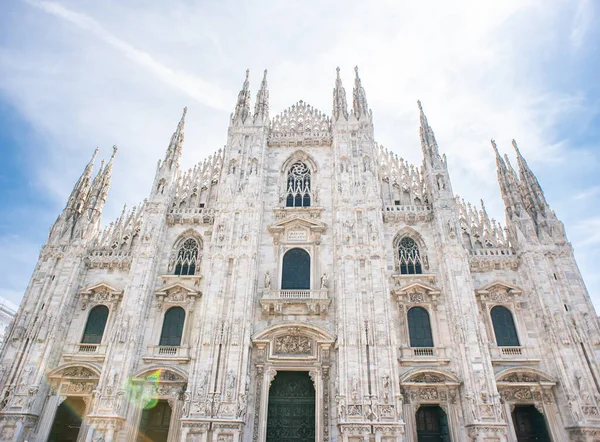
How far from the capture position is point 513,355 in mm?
18234

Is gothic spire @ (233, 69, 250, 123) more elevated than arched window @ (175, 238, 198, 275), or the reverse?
gothic spire @ (233, 69, 250, 123)

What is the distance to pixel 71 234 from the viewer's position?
21.8 metres

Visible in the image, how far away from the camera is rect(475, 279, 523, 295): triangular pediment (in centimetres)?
1959

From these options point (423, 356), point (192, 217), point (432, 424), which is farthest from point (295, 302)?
point (432, 424)

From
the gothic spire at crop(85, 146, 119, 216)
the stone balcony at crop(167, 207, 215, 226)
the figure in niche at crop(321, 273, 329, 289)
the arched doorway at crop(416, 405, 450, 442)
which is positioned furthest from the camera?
the gothic spire at crop(85, 146, 119, 216)

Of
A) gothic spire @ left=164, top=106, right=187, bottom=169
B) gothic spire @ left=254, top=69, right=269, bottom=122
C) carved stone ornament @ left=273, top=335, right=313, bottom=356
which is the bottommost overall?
carved stone ornament @ left=273, top=335, right=313, bottom=356

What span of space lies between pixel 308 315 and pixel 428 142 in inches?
503

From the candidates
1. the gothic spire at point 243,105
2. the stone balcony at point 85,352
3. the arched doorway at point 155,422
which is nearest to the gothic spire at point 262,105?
the gothic spire at point 243,105

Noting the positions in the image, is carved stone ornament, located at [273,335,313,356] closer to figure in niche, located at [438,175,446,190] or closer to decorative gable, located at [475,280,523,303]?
decorative gable, located at [475,280,523,303]

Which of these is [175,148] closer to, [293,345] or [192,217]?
[192,217]

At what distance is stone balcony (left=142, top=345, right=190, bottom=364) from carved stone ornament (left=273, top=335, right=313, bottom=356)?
4186 mm

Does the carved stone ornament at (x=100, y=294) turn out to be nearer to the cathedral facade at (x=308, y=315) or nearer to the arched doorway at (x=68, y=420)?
the cathedral facade at (x=308, y=315)

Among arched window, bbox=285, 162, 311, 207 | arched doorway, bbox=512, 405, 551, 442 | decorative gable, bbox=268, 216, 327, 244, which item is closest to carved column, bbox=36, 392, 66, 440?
decorative gable, bbox=268, 216, 327, 244

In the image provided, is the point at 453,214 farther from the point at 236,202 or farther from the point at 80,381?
the point at 80,381
